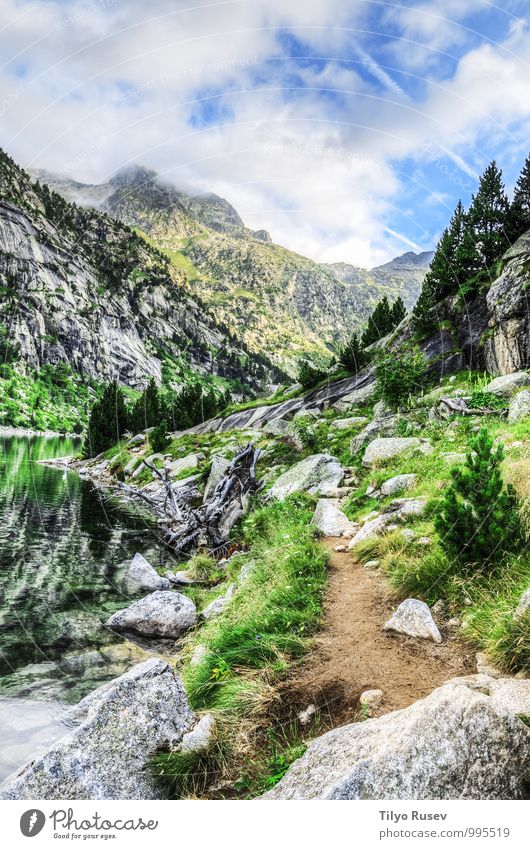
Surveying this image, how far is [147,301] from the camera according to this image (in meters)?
193

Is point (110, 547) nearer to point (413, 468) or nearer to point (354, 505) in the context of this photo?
point (354, 505)

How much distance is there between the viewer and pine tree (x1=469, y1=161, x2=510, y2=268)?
28.3 metres

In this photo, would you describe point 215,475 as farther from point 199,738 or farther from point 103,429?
point 103,429

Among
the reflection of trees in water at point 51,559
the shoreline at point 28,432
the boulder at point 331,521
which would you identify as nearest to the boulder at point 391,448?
the boulder at point 331,521

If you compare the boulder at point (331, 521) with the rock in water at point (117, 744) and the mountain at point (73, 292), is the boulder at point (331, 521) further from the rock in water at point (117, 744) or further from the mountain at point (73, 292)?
the mountain at point (73, 292)

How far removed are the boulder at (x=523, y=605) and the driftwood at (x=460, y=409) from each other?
39.9 feet

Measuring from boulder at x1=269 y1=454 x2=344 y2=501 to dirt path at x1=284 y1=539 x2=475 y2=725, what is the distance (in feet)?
26.9

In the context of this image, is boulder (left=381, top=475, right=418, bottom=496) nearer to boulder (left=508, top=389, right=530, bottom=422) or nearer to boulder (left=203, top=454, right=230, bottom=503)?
boulder (left=508, top=389, right=530, bottom=422)

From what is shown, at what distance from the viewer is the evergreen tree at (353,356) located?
34.4 meters

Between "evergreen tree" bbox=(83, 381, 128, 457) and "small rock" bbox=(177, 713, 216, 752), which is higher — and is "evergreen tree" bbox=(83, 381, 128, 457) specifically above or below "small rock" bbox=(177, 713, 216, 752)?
above

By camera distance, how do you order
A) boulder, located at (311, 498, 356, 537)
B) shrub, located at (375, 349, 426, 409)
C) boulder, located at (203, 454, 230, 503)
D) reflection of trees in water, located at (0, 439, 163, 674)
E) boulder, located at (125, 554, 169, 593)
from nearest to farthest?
boulder, located at (311, 498, 356, 537), reflection of trees in water, located at (0, 439, 163, 674), boulder, located at (125, 554, 169, 593), shrub, located at (375, 349, 426, 409), boulder, located at (203, 454, 230, 503)

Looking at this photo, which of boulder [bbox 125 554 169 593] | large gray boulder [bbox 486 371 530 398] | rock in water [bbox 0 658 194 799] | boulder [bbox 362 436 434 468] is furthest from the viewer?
large gray boulder [bbox 486 371 530 398]

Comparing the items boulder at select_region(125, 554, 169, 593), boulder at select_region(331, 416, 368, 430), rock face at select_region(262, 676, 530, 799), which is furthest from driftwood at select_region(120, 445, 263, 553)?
rock face at select_region(262, 676, 530, 799)

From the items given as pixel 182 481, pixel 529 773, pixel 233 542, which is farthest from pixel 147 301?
pixel 529 773
